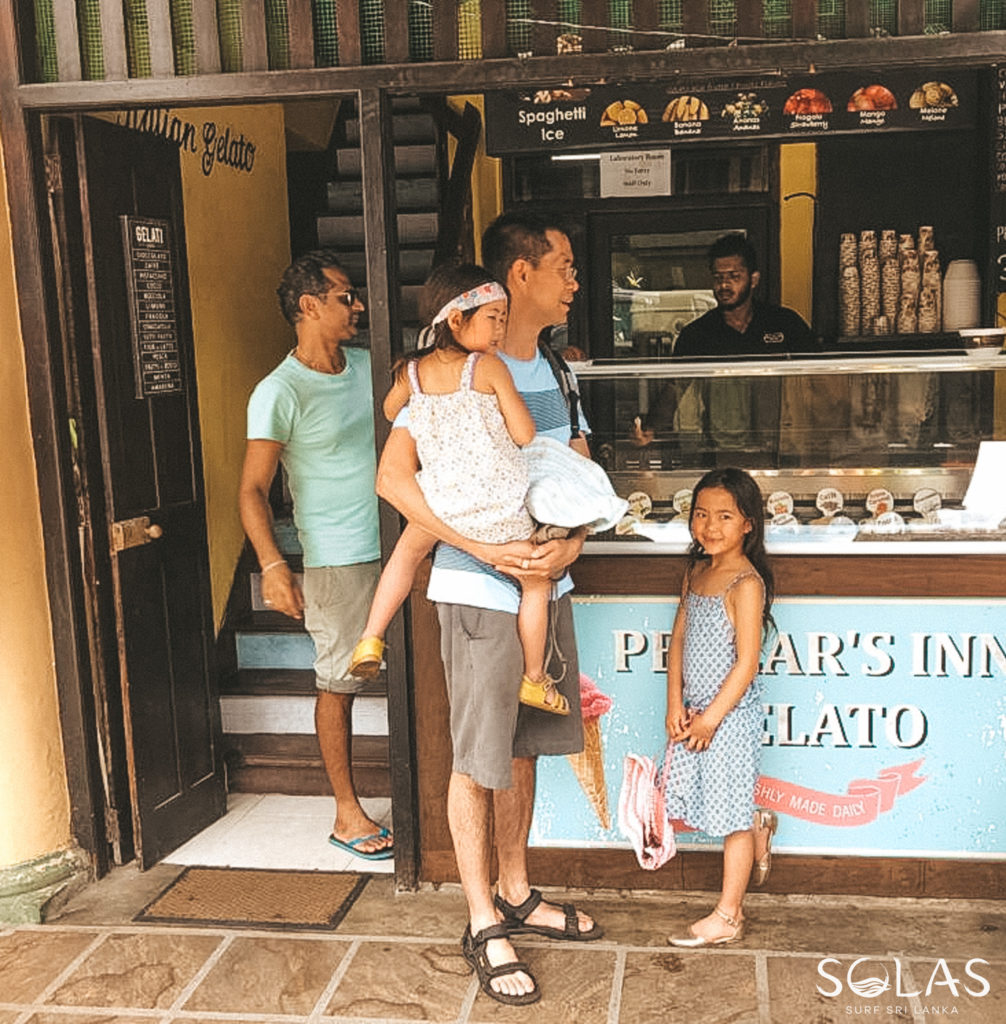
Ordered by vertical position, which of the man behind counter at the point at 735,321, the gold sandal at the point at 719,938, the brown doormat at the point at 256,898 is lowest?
the brown doormat at the point at 256,898

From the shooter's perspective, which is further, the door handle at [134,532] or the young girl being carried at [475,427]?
the door handle at [134,532]

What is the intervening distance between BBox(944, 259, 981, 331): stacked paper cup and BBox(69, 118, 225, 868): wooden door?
3.26 metres

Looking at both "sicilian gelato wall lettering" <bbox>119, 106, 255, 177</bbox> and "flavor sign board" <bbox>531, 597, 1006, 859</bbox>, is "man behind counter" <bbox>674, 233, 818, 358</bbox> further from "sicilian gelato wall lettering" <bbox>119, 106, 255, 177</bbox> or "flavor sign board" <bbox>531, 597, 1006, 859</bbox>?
"sicilian gelato wall lettering" <bbox>119, 106, 255, 177</bbox>

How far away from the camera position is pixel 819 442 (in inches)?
154

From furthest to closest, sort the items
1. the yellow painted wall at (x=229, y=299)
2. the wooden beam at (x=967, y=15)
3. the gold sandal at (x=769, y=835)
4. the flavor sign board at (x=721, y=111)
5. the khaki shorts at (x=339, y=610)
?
the yellow painted wall at (x=229, y=299) < the flavor sign board at (x=721, y=111) < the khaki shorts at (x=339, y=610) < the gold sandal at (x=769, y=835) < the wooden beam at (x=967, y=15)

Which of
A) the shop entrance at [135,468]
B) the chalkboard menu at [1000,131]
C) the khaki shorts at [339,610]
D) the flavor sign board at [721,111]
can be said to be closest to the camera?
the shop entrance at [135,468]

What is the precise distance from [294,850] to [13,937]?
914mm

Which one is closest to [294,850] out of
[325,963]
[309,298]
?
[325,963]

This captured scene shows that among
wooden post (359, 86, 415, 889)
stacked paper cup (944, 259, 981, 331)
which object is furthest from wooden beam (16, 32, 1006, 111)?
stacked paper cup (944, 259, 981, 331)

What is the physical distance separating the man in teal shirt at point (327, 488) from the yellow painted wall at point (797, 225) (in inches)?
139

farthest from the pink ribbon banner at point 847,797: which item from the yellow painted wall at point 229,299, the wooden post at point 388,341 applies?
the yellow painted wall at point 229,299

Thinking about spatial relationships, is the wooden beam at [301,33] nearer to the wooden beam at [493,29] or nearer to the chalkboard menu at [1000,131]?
the wooden beam at [493,29]

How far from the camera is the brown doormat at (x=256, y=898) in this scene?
348 cm

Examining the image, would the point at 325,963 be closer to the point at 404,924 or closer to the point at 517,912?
the point at 404,924
